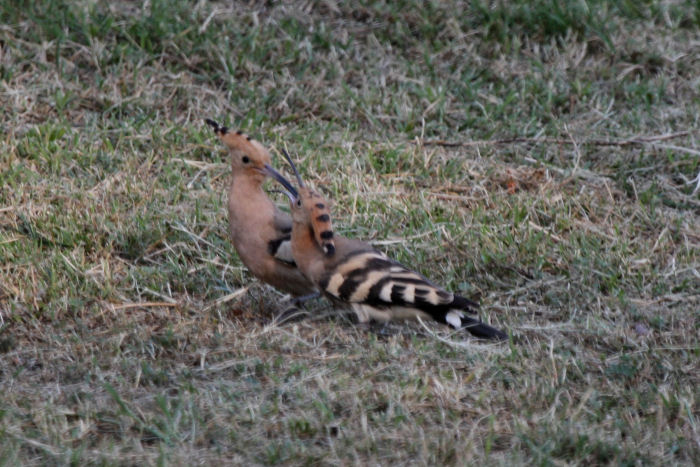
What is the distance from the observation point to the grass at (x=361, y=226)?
3.65m

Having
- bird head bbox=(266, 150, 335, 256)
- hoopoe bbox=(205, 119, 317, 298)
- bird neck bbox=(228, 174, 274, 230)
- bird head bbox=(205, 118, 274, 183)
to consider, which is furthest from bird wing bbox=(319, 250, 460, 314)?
bird head bbox=(205, 118, 274, 183)

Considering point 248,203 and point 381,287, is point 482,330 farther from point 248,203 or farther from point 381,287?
point 248,203

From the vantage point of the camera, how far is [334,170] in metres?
6.08

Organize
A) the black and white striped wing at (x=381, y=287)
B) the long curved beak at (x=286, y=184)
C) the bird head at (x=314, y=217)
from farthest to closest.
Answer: the long curved beak at (x=286, y=184)
the bird head at (x=314, y=217)
the black and white striped wing at (x=381, y=287)

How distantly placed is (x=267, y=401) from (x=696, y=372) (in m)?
1.57

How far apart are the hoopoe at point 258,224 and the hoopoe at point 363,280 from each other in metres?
0.18

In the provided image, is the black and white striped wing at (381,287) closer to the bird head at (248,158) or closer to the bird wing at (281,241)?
the bird wing at (281,241)

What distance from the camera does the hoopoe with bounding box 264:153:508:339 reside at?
4.34 m

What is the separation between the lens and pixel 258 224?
482 cm

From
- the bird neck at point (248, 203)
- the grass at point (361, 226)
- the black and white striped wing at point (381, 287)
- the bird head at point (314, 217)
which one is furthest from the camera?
the bird neck at point (248, 203)

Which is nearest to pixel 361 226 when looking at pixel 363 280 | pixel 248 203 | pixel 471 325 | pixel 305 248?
pixel 248 203

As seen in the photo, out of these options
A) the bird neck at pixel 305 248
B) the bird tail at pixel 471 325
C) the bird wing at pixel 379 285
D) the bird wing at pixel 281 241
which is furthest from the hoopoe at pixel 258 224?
the bird tail at pixel 471 325

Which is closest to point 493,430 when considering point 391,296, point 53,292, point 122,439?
point 391,296

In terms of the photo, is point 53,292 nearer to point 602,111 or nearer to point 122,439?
point 122,439
